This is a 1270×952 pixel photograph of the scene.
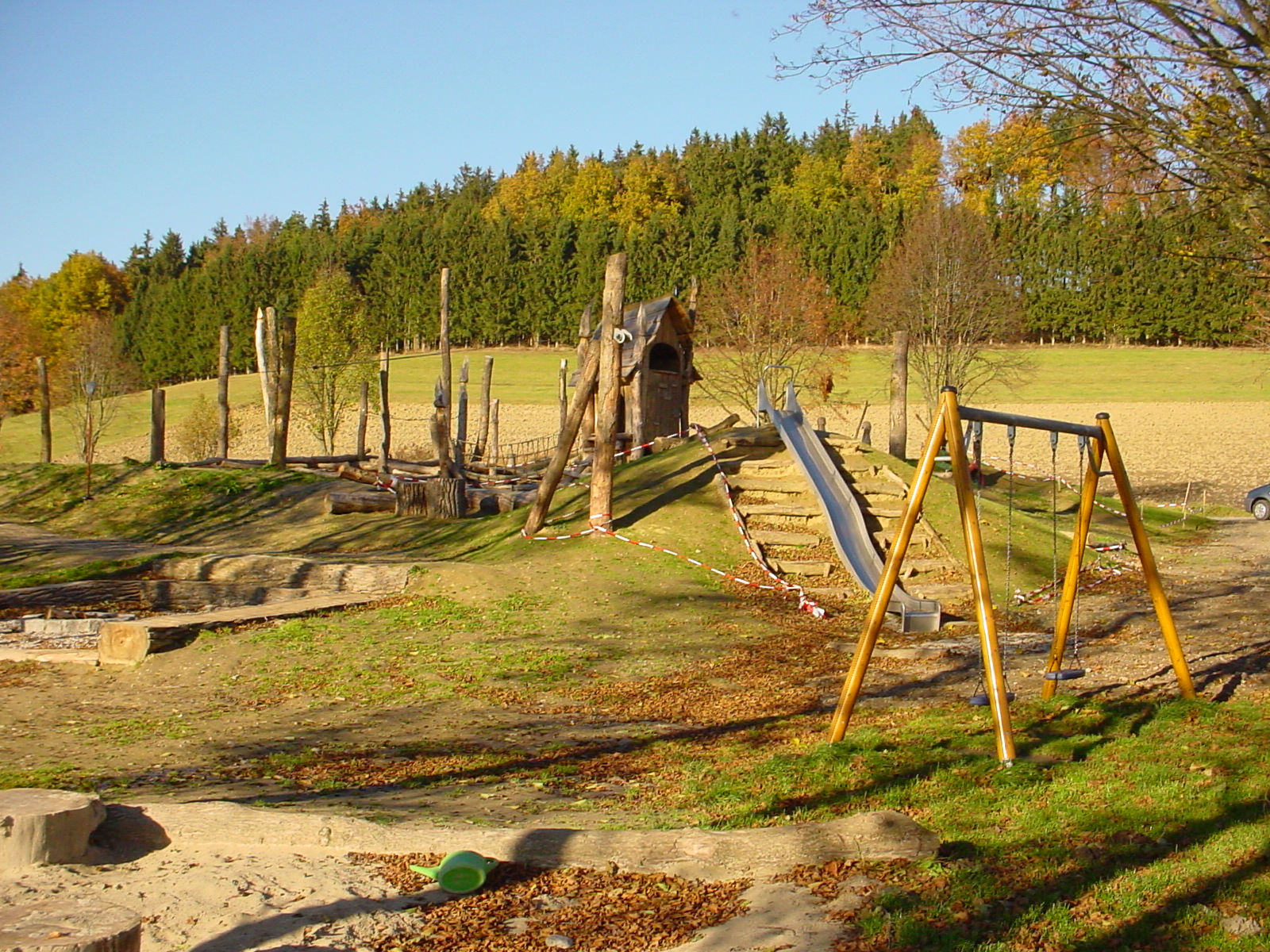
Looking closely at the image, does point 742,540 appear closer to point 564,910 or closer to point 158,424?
point 564,910

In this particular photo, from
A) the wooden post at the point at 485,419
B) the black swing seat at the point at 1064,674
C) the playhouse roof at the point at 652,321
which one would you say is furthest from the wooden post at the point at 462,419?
the black swing seat at the point at 1064,674

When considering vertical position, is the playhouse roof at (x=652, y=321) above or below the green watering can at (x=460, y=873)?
above

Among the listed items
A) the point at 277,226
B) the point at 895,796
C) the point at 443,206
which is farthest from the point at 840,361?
the point at 277,226

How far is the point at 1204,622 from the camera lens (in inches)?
421

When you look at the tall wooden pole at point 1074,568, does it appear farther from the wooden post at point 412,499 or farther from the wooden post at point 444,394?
the wooden post at point 444,394

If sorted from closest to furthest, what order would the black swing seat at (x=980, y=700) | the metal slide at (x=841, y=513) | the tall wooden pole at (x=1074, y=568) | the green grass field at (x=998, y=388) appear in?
the black swing seat at (x=980, y=700) < the tall wooden pole at (x=1074, y=568) < the metal slide at (x=841, y=513) < the green grass field at (x=998, y=388)

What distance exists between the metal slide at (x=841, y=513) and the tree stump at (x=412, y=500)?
19.0ft

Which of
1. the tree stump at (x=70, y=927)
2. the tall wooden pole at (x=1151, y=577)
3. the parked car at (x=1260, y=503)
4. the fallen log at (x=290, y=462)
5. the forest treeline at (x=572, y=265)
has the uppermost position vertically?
the forest treeline at (x=572, y=265)

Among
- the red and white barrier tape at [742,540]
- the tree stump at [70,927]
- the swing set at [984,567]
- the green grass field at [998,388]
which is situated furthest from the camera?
the green grass field at [998,388]

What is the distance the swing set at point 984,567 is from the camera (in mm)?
6223

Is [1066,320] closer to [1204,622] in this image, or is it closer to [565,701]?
[1204,622]

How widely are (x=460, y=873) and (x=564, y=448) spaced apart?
10.7 m

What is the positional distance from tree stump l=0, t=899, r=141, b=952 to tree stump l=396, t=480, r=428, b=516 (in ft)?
50.9

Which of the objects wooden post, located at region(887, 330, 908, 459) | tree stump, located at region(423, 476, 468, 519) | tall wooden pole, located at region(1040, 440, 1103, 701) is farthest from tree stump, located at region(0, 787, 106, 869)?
wooden post, located at region(887, 330, 908, 459)
